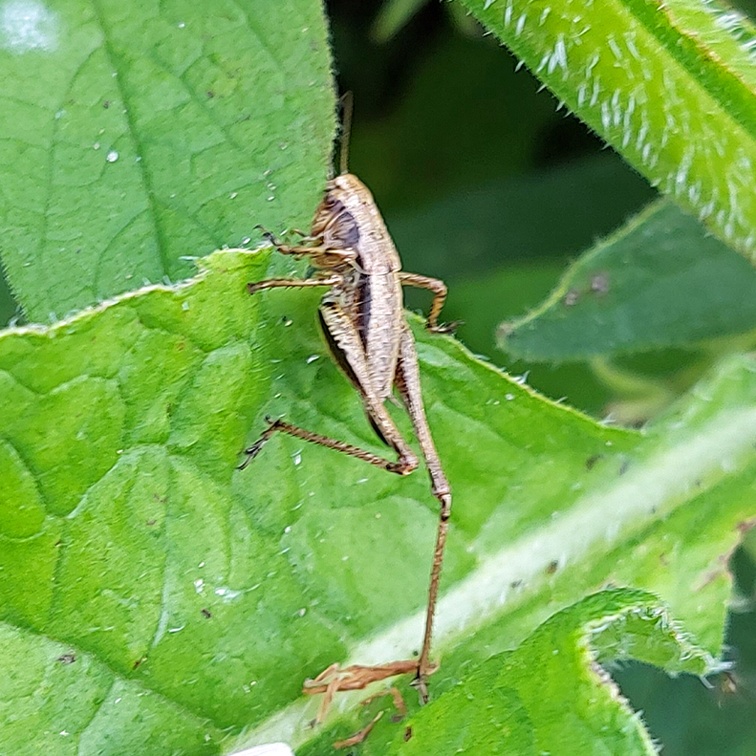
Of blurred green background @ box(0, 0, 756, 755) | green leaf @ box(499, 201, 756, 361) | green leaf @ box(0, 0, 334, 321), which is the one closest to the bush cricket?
green leaf @ box(0, 0, 334, 321)

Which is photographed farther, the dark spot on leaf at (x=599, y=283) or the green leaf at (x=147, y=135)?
the dark spot on leaf at (x=599, y=283)

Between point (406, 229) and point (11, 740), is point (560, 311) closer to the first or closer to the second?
point (406, 229)

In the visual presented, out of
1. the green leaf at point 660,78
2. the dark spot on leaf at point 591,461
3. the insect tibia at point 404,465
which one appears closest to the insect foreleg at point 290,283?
the insect tibia at point 404,465

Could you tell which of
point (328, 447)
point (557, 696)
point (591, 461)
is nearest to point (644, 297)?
point (591, 461)

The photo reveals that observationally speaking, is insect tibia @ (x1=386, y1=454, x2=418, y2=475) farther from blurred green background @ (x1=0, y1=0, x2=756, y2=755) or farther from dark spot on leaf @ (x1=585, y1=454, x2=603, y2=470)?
blurred green background @ (x1=0, y1=0, x2=756, y2=755)

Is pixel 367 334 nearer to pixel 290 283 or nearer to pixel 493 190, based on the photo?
pixel 290 283

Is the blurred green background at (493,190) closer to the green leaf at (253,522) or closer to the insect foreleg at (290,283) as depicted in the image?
the green leaf at (253,522)
